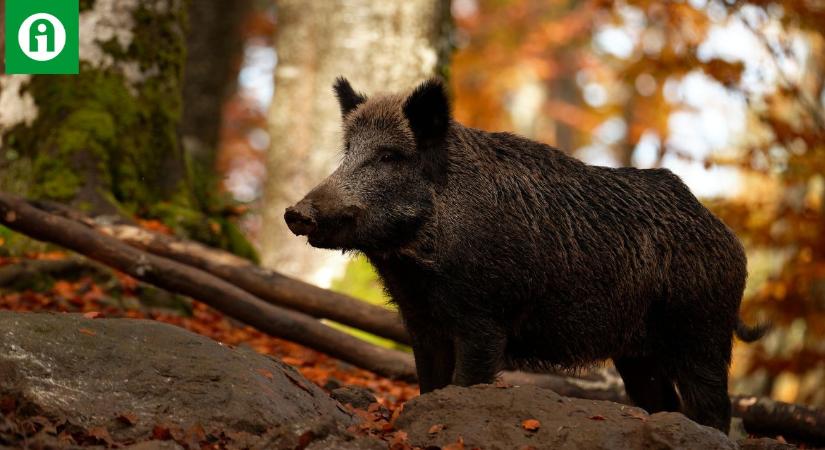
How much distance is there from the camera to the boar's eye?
5.76m

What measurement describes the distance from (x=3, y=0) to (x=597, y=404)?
278 inches

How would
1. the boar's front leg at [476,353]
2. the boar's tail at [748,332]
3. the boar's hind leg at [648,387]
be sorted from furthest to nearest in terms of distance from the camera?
the boar's tail at [748,332] < the boar's hind leg at [648,387] < the boar's front leg at [476,353]

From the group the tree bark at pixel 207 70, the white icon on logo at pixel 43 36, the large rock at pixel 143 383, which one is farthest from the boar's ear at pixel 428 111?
the tree bark at pixel 207 70

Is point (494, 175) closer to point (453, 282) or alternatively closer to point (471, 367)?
point (453, 282)

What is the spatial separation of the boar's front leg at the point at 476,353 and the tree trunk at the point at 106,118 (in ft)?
14.4

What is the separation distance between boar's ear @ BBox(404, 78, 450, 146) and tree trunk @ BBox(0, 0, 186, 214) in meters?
4.00

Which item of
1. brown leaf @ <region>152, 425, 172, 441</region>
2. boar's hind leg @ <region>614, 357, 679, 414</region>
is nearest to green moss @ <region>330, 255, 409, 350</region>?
boar's hind leg @ <region>614, 357, 679, 414</region>

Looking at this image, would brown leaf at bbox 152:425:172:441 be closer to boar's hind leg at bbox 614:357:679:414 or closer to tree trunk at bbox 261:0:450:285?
boar's hind leg at bbox 614:357:679:414

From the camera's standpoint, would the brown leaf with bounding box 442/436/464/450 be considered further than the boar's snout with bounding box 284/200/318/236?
No

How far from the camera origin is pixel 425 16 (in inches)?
415

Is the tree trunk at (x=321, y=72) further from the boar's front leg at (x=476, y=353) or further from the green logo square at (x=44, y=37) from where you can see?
the boar's front leg at (x=476, y=353)

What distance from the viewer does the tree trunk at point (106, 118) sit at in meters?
8.73

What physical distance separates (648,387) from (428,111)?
2.51 m

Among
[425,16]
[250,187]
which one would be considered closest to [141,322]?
[425,16]
